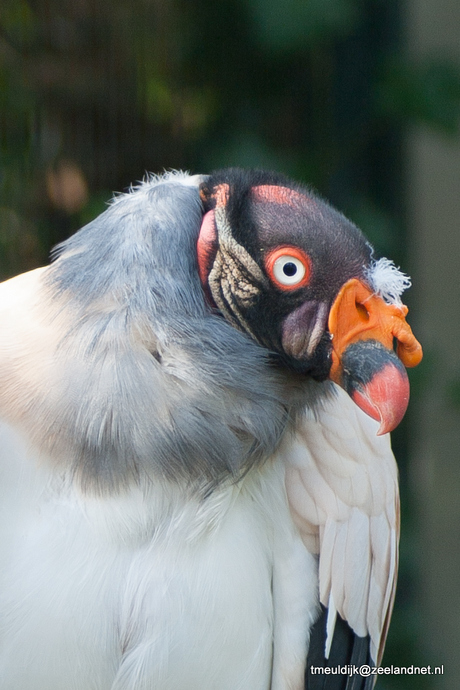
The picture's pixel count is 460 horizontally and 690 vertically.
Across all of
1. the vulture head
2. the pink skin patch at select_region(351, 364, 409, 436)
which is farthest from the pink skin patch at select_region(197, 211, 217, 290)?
the pink skin patch at select_region(351, 364, 409, 436)

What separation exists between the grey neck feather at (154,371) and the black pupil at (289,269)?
5.0 inches

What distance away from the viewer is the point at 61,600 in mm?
1340

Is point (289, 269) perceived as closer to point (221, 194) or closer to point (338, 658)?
point (221, 194)

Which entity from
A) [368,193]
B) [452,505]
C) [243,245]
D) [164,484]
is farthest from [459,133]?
[164,484]

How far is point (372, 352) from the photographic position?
1220 mm

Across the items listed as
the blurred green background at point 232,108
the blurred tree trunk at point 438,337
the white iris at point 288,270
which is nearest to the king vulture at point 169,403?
the white iris at point 288,270

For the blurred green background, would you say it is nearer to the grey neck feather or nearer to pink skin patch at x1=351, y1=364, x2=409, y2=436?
the grey neck feather

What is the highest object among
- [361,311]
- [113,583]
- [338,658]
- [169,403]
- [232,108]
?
[232,108]

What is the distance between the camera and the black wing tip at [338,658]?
1614mm

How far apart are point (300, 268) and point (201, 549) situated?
48 cm

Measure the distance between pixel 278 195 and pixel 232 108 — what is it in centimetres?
160

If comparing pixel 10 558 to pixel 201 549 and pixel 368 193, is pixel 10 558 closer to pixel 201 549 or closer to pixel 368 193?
pixel 201 549

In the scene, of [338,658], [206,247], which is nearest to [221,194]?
[206,247]

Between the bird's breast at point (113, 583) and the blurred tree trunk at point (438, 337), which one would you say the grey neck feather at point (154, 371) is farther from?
the blurred tree trunk at point (438, 337)
